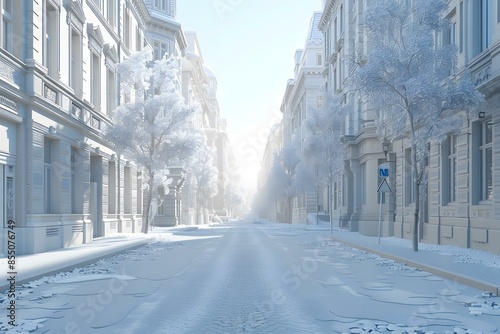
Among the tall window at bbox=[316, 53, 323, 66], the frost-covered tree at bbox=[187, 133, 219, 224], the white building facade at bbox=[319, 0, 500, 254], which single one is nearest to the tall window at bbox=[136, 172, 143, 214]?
the white building facade at bbox=[319, 0, 500, 254]

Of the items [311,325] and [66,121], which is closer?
[311,325]

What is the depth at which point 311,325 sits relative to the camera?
666cm

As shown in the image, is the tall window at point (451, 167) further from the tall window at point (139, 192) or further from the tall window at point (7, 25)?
the tall window at point (139, 192)

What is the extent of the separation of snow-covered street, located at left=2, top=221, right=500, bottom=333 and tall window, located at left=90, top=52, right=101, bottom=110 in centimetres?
1154

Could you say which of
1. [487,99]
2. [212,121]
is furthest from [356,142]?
[212,121]

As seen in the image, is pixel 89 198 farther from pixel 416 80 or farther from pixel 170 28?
pixel 170 28

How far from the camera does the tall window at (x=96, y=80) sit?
23.4 meters

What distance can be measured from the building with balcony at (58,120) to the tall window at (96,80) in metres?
0.04

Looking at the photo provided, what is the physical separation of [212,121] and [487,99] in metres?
85.1

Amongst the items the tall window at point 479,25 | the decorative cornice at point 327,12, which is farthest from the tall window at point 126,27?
the tall window at point 479,25

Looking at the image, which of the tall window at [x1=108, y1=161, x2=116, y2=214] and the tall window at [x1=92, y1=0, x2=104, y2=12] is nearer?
the tall window at [x1=92, y1=0, x2=104, y2=12]

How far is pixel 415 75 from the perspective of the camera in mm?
15820

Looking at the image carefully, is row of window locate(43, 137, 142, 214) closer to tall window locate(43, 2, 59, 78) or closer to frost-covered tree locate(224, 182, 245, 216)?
tall window locate(43, 2, 59, 78)

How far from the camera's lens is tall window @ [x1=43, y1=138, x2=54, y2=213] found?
17.5m
